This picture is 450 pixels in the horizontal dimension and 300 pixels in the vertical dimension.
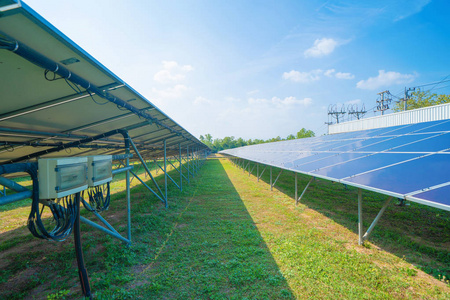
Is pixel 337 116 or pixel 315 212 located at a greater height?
pixel 337 116

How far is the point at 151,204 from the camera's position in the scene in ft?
27.3

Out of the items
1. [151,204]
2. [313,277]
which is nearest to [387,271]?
[313,277]

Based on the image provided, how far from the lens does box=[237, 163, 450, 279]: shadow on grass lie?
396 cm

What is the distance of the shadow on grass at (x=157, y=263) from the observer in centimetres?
320

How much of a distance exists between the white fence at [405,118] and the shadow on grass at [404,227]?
29.9 ft

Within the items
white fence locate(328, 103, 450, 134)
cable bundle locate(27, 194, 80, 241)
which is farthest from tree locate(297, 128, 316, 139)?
cable bundle locate(27, 194, 80, 241)

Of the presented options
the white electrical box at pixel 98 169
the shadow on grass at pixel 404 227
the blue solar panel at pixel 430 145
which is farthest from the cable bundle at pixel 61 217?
the blue solar panel at pixel 430 145

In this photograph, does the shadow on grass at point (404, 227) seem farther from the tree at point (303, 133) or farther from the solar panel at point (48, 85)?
the tree at point (303, 133)

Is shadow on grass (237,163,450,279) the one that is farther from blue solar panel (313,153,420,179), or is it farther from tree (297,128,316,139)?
tree (297,128,316,139)

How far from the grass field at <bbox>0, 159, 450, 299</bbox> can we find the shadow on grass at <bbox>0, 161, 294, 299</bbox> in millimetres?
20

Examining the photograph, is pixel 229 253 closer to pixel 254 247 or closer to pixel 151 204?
pixel 254 247

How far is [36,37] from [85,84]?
78 centimetres

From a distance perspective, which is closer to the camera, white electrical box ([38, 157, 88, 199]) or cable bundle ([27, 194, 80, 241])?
white electrical box ([38, 157, 88, 199])

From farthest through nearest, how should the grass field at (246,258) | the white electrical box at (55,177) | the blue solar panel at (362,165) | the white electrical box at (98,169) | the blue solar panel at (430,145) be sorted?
the blue solar panel at (430,145) < the blue solar panel at (362,165) < the grass field at (246,258) < the white electrical box at (98,169) < the white electrical box at (55,177)
